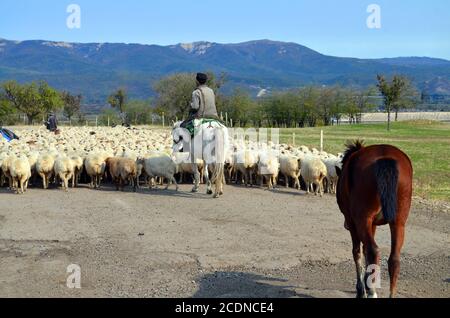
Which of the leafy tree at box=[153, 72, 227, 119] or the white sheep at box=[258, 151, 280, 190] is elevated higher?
the leafy tree at box=[153, 72, 227, 119]

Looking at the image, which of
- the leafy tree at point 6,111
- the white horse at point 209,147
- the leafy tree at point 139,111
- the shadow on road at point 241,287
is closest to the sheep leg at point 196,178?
the white horse at point 209,147

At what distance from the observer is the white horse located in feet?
41.6

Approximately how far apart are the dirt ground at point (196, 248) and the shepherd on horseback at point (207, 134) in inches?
36.4

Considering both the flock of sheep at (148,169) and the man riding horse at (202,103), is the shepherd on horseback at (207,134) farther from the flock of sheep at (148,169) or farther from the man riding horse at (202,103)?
the flock of sheep at (148,169)

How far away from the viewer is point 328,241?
27.9ft

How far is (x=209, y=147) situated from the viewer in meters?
13.0

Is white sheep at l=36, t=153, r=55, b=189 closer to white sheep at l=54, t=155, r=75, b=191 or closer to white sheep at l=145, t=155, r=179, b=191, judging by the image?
white sheep at l=54, t=155, r=75, b=191

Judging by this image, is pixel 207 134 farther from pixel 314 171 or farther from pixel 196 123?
pixel 314 171

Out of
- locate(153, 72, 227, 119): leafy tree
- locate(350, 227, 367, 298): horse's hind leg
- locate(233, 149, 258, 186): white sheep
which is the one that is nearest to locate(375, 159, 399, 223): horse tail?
locate(350, 227, 367, 298): horse's hind leg

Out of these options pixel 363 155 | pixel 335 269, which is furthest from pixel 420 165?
pixel 363 155

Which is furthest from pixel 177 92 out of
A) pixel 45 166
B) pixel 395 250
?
pixel 395 250

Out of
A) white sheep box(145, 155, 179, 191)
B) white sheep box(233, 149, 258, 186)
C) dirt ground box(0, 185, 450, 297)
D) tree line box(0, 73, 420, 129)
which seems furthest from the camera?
tree line box(0, 73, 420, 129)

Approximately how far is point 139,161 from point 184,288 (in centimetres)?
832
